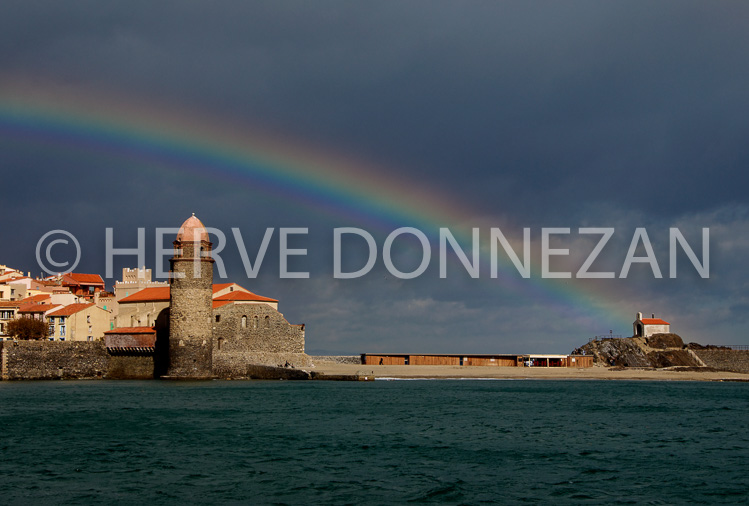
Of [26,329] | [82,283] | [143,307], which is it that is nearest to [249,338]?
[143,307]

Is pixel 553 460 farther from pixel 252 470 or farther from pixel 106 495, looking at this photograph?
pixel 106 495

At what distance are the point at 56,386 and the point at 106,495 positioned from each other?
1440 inches

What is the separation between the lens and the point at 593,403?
4303 cm

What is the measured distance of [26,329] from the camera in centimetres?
6556

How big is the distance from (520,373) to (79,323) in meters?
39.9

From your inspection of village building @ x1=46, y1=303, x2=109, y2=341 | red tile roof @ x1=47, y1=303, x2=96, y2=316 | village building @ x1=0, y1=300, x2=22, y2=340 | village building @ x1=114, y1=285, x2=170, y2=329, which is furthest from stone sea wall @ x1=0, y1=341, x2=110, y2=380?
village building @ x1=0, y1=300, x2=22, y2=340

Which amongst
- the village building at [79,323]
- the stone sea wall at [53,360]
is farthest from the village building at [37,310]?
the stone sea wall at [53,360]

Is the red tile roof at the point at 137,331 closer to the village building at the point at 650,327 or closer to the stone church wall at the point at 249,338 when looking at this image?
the stone church wall at the point at 249,338

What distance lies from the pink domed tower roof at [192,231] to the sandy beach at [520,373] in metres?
14.9

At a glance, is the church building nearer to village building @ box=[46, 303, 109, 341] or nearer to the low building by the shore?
village building @ box=[46, 303, 109, 341]

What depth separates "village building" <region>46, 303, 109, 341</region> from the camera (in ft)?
214

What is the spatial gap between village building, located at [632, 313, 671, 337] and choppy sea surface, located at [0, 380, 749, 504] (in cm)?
4411

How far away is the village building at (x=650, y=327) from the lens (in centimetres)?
8725

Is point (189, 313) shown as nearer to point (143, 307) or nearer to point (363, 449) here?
point (143, 307)
